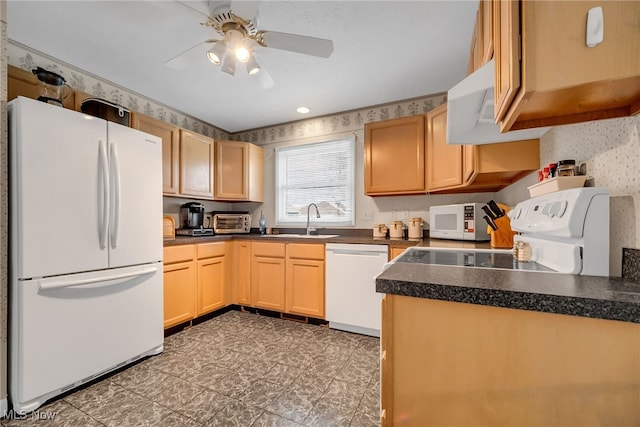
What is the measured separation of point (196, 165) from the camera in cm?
305

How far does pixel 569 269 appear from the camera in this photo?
85 cm

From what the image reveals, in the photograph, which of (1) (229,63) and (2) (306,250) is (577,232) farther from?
(2) (306,250)

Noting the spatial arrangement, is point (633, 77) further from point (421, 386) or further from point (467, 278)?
point (421, 386)

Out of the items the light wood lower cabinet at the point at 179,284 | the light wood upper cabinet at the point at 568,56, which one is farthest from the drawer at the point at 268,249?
the light wood upper cabinet at the point at 568,56

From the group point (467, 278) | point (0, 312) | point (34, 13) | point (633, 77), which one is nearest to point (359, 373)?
point (467, 278)

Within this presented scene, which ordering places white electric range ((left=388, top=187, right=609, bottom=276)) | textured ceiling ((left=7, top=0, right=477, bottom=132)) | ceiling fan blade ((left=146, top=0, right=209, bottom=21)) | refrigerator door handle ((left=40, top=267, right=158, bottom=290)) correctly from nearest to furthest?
white electric range ((left=388, top=187, right=609, bottom=276)) → ceiling fan blade ((left=146, top=0, right=209, bottom=21)) → refrigerator door handle ((left=40, top=267, right=158, bottom=290)) → textured ceiling ((left=7, top=0, right=477, bottom=132))


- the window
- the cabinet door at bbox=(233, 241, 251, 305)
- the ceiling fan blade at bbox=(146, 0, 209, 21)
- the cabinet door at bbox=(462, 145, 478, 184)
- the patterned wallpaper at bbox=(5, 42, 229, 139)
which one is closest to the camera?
the ceiling fan blade at bbox=(146, 0, 209, 21)

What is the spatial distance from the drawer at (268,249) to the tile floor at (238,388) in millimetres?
834

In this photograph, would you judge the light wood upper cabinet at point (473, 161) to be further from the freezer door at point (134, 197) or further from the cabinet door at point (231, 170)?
the freezer door at point (134, 197)

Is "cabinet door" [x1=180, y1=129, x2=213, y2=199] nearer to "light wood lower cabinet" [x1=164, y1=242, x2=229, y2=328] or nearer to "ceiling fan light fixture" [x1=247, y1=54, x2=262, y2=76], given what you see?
"light wood lower cabinet" [x1=164, y1=242, x2=229, y2=328]

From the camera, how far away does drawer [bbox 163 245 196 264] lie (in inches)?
95.5

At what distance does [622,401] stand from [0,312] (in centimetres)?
255

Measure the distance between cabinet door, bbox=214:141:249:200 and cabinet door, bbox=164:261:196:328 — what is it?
1.05 m

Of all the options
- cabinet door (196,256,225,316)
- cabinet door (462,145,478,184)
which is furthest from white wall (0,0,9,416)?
cabinet door (462,145,478,184)
